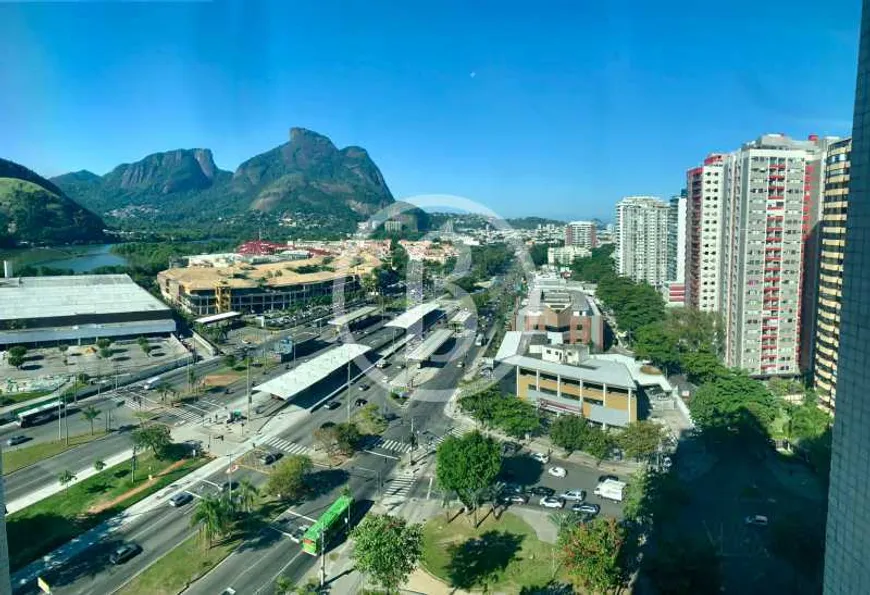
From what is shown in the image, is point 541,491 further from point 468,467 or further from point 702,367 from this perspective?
point 702,367

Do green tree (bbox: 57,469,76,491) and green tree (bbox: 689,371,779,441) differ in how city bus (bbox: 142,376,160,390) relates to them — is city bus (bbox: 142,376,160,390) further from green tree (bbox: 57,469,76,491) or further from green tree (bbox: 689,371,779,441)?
green tree (bbox: 689,371,779,441)

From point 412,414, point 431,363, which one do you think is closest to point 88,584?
point 412,414

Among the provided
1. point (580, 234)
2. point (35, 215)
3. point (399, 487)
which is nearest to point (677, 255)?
point (399, 487)

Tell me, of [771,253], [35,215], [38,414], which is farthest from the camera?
[35,215]

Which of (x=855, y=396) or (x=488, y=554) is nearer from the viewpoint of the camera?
(x=855, y=396)

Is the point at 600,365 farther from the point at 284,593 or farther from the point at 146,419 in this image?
the point at 146,419


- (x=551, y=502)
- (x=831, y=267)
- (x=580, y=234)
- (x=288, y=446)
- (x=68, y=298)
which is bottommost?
(x=551, y=502)

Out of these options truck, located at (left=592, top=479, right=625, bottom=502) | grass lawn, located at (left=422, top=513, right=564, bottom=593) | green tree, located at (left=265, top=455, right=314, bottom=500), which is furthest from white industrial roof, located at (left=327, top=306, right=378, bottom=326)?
grass lawn, located at (left=422, top=513, right=564, bottom=593)

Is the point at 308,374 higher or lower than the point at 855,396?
lower
